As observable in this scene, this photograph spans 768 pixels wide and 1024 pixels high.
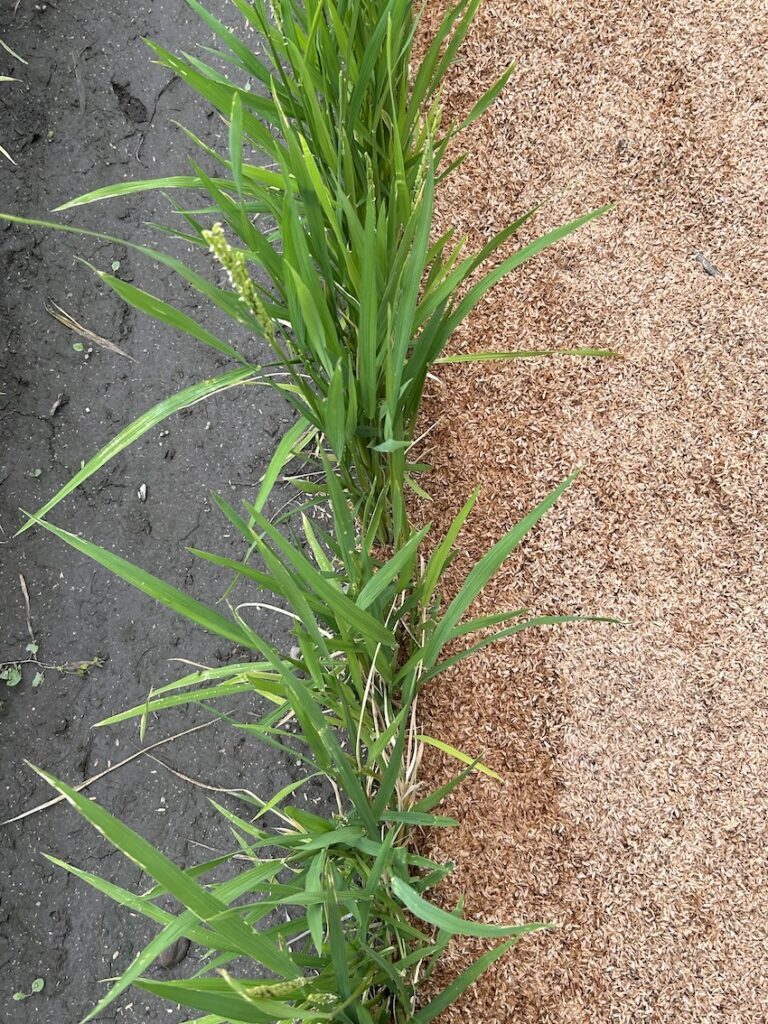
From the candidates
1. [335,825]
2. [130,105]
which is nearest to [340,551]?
[335,825]

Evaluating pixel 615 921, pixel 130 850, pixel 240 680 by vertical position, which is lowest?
pixel 615 921

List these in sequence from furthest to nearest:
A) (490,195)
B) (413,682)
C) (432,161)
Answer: (490,195), (413,682), (432,161)

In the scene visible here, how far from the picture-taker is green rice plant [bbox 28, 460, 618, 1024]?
603mm

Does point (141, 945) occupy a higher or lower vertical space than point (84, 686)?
lower

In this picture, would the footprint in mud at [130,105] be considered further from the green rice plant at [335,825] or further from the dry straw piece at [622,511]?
the green rice plant at [335,825]

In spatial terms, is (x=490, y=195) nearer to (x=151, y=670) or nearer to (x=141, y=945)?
(x=151, y=670)

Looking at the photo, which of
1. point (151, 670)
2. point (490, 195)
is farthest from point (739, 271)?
point (151, 670)

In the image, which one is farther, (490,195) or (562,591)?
(490,195)

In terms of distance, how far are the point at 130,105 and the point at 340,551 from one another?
94 centimetres

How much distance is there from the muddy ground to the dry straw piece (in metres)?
0.31

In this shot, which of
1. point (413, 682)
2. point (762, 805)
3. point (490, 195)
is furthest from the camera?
point (490, 195)

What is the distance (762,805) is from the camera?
0.99 meters

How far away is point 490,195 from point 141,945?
112cm

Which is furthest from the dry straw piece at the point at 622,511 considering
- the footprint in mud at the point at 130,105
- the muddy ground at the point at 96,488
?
the footprint in mud at the point at 130,105
